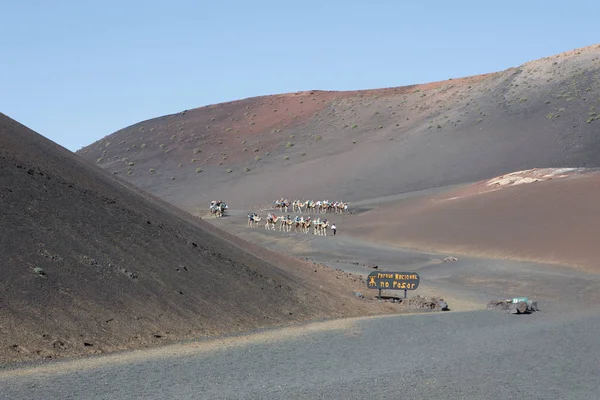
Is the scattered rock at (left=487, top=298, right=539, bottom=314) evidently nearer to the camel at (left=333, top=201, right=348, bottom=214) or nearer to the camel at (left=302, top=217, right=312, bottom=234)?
the camel at (left=302, top=217, right=312, bottom=234)

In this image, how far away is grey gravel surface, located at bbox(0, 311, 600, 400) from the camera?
13828 millimetres

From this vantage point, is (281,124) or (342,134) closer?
(342,134)

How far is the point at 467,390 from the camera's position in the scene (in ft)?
47.6

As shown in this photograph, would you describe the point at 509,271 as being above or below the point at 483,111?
below

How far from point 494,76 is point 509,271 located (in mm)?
79801

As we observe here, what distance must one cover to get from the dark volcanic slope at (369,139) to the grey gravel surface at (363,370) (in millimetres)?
56980

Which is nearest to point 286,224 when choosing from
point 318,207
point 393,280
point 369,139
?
point 318,207

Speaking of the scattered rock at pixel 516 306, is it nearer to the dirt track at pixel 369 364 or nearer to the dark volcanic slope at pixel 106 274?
the dirt track at pixel 369 364

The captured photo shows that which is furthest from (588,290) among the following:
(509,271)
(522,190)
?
(522,190)

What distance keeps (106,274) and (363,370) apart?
22.4 ft

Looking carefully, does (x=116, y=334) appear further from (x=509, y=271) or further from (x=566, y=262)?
(x=566, y=262)

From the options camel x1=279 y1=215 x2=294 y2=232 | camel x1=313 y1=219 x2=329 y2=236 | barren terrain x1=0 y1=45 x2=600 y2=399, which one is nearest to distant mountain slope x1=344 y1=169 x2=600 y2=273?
barren terrain x1=0 y1=45 x2=600 y2=399

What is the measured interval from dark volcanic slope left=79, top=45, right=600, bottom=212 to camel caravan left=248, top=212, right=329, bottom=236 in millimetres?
19210

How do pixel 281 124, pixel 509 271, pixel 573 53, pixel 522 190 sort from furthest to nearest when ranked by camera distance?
pixel 281 124 < pixel 573 53 < pixel 522 190 < pixel 509 271
